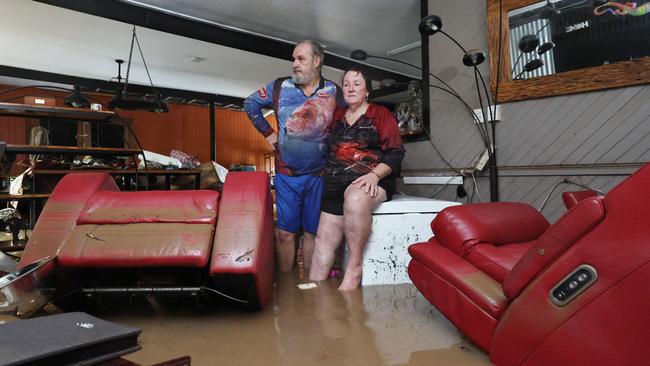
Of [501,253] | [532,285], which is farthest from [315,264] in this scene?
[532,285]

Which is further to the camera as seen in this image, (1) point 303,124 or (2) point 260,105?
(2) point 260,105

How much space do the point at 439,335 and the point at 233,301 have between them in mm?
897

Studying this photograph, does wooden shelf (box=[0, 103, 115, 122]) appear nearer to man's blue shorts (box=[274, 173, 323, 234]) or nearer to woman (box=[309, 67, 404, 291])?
man's blue shorts (box=[274, 173, 323, 234])

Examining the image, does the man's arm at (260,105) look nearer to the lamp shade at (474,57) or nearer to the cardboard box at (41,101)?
the lamp shade at (474,57)

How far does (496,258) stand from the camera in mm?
1429

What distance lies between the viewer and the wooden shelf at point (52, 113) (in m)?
3.01

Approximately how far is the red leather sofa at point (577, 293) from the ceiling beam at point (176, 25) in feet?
8.86

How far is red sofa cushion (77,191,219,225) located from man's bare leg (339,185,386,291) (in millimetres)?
821

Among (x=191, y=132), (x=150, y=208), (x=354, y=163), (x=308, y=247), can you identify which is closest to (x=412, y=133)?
(x=354, y=163)

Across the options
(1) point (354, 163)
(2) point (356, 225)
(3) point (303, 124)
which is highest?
(3) point (303, 124)

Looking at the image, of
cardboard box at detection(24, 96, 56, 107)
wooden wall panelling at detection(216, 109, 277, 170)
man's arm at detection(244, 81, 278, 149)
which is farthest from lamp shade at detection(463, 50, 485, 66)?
wooden wall panelling at detection(216, 109, 277, 170)

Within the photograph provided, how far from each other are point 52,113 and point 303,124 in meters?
2.28

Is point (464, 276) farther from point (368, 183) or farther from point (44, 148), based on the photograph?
point (44, 148)

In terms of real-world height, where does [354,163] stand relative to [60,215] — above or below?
above
